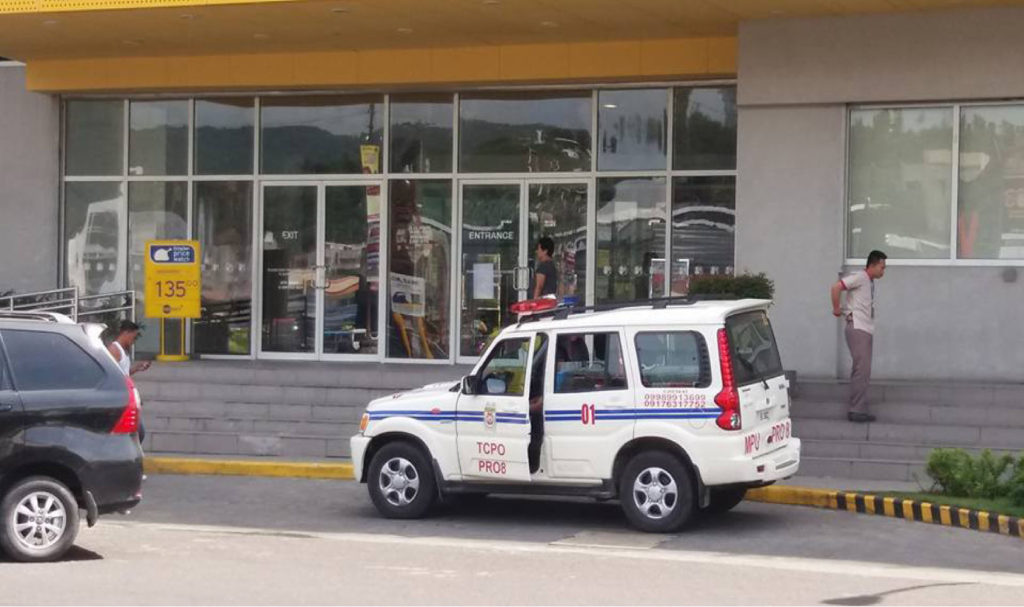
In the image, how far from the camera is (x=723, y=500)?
43.2 feet

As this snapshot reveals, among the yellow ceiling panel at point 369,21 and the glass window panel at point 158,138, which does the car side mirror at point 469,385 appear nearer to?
the yellow ceiling panel at point 369,21

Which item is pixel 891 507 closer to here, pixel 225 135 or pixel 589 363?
pixel 589 363

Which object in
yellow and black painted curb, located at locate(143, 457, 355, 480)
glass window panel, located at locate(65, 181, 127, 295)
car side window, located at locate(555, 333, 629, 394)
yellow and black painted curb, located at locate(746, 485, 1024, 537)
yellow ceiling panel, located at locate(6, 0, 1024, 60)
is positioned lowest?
yellow and black painted curb, located at locate(143, 457, 355, 480)

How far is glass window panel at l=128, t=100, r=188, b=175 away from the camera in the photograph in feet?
72.2

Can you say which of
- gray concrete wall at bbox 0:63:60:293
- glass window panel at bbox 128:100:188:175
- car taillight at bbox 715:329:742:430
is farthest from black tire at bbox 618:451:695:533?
gray concrete wall at bbox 0:63:60:293

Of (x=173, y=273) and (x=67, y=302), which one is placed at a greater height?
(x=173, y=273)

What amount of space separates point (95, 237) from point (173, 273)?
260 centimetres

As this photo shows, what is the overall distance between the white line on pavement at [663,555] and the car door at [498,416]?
0.78 m

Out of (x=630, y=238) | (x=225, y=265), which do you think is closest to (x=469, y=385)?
(x=630, y=238)

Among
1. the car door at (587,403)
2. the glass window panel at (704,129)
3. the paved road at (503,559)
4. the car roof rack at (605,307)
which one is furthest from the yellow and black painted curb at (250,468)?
the glass window panel at (704,129)

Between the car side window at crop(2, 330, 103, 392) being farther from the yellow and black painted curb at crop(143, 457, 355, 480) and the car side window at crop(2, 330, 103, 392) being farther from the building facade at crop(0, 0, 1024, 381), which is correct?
the building facade at crop(0, 0, 1024, 381)

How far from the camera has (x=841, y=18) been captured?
1758cm

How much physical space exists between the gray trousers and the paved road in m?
2.56

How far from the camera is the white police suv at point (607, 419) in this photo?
39.6 feet
